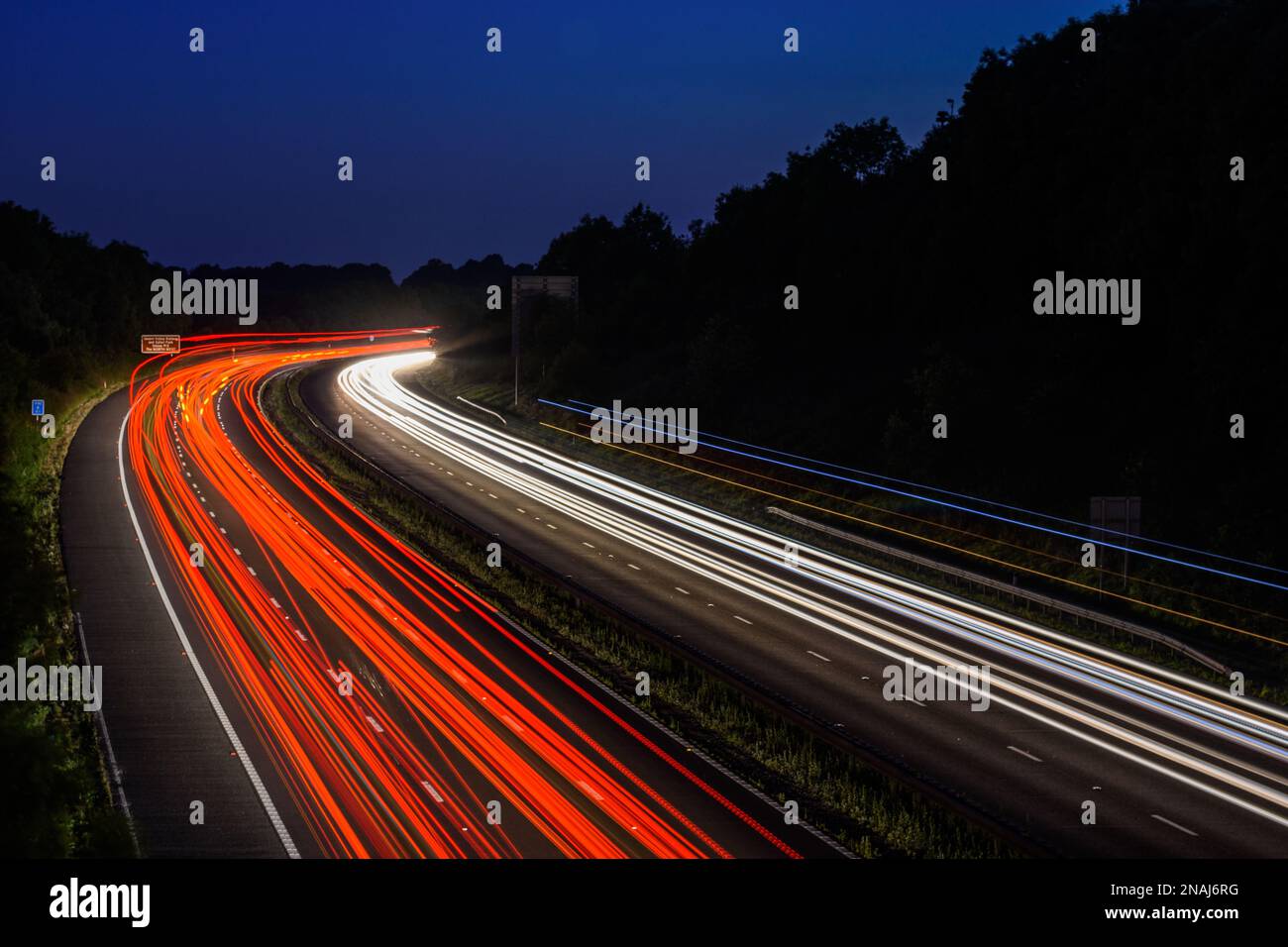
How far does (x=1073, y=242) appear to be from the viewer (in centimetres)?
5034

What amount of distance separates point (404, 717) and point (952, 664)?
11.1 meters

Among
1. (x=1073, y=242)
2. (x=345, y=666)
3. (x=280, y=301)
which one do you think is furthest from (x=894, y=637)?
(x=280, y=301)

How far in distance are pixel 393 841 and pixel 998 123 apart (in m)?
49.5

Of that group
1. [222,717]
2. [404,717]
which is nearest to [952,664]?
[404,717]

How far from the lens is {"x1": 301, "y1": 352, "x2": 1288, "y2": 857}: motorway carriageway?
18094 millimetres

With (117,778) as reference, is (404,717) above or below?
above

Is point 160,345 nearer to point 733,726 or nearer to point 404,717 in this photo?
point 404,717

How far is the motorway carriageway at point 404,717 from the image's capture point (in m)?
17.2

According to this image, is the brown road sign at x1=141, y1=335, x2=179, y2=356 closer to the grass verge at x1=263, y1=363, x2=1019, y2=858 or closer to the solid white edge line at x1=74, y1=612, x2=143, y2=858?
the grass verge at x1=263, y1=363, x2=1019, y2=858

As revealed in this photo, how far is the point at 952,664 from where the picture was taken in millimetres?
26047

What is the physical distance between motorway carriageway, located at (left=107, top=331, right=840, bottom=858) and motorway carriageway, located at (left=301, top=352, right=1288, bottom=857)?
3.36 meters

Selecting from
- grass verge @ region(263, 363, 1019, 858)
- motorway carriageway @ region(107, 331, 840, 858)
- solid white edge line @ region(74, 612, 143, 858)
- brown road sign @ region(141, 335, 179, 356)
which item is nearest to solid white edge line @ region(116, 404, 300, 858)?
motorway carriageway @ region(107, 331, 840, 858)

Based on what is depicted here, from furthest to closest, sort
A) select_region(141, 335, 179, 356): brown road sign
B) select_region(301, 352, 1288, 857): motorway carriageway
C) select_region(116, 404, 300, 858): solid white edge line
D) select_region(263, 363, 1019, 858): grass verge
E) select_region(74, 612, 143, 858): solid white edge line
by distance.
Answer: select_region(141, 335, 179, 356): brown road sign < select_region(301, 352, 1288, 857): motorway carriageway < select_region(263, 363, 1019, 858): grass verge < select_region(116, 404, 300, 858): solid white edge line < select_region(74, 612, 143, 858): solid white edge line
